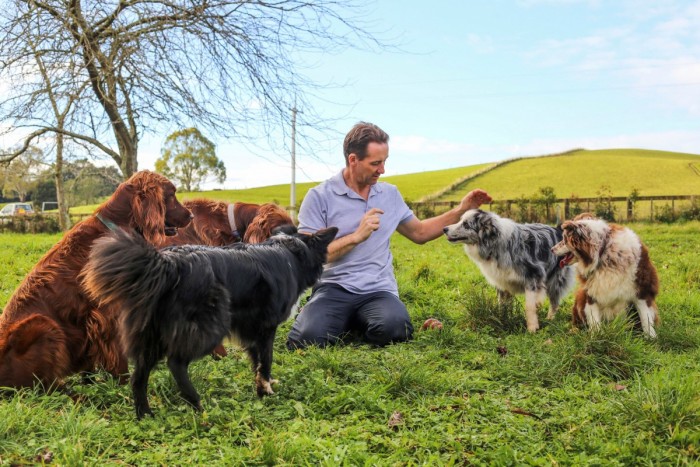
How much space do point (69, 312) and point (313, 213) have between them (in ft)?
7.45

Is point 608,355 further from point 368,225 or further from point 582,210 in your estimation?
point 582,210

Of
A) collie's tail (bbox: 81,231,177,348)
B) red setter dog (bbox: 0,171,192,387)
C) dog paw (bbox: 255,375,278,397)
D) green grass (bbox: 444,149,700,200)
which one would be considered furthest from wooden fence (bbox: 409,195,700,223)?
collie's tail (bbox: 81,231,177,348)

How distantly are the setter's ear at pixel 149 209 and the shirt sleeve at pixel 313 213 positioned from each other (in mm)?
1449

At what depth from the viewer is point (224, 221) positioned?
4.92 m

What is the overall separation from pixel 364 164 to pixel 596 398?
264 centimetres

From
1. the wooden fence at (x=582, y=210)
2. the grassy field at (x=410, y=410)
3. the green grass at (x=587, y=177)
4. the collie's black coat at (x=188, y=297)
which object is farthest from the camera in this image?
the green grass at (x=587, y=177)

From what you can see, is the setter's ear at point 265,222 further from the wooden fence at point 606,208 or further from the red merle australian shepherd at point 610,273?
the wooden fence at point 606,208

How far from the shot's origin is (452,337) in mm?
4836

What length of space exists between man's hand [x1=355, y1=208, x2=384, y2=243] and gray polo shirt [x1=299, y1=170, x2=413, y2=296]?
0.42 meters

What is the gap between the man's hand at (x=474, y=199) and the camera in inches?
212

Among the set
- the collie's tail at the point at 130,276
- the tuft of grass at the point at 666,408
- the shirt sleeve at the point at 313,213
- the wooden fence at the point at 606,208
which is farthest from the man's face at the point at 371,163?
the wooden fence at the point at 606,208

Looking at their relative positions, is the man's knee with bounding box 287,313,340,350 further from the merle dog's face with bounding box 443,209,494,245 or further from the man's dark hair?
the merle dog's face with bounding box 443,209,494,245

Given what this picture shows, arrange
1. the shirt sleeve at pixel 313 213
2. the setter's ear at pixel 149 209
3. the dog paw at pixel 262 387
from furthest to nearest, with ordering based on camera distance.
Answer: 1. the shirt sleeve at pixel 313 213
2. the setter's ear at pixel 149 209
3. the dog paw at pixel 262 387

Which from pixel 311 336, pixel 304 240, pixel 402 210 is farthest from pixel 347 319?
pixel 304 240
